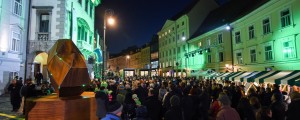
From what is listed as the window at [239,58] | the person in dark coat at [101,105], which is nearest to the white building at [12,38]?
the person in dark coat at [101,105]

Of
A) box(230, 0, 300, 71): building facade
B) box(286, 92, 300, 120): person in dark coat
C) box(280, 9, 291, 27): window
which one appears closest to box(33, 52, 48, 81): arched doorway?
box(286, 92, 300, 120): person in dark coat

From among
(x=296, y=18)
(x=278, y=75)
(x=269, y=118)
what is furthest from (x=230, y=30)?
(x=269, y=118)

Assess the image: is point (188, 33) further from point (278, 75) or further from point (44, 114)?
point (44, 114)

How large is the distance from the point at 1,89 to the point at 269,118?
61.2 feet

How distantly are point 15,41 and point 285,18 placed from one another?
22.9 m

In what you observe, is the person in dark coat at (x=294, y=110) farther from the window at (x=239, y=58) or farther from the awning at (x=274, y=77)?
the window at (x=239, y=58)

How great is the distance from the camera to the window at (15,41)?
62.7ft

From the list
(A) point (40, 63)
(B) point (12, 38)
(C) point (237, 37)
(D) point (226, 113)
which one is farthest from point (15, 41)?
(C) point (237, 37)

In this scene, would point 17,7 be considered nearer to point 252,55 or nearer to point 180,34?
point 252,55

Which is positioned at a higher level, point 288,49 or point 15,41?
point 15,41

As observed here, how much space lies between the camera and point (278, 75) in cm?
1332

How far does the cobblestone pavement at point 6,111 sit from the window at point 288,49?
19.3m

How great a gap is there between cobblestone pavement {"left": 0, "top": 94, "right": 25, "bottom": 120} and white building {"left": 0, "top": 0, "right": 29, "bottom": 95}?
2.11 metres

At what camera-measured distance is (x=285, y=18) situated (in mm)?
19141
